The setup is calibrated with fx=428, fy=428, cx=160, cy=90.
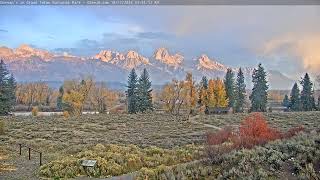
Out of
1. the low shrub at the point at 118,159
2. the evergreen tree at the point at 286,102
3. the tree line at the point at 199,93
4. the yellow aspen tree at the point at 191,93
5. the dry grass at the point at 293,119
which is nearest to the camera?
the low shrub at the point at 118,159

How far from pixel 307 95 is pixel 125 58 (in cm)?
299

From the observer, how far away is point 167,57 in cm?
697

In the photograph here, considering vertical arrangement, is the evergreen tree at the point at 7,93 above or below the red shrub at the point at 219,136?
above

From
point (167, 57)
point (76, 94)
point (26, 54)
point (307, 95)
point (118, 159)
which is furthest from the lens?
point (76, 94)

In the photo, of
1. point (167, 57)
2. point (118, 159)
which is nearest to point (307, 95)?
point (167, 57)

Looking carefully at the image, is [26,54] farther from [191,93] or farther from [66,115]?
[191,93]

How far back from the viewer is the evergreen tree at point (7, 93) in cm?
712

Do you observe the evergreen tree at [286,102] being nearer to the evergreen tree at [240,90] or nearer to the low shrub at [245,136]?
the low shrub at [245,136]

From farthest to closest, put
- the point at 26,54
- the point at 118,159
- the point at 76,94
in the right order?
the point at 76,94, the point at 26,54, the point at 118,159

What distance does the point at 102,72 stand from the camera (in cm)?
701

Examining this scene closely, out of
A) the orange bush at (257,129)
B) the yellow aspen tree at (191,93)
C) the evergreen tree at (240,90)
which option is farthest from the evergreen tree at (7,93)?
the orange bush at (257,129)

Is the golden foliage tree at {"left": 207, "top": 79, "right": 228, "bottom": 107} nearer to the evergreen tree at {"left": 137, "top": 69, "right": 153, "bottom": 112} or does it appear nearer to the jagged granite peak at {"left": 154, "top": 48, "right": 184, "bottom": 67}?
the jagged granite peak at {"left": 154, "top": 48, "right": 184, "bottom": 67}

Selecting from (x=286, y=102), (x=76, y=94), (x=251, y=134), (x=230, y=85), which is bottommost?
(x=251, y=134)

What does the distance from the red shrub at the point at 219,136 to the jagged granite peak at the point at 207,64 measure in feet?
3.28
